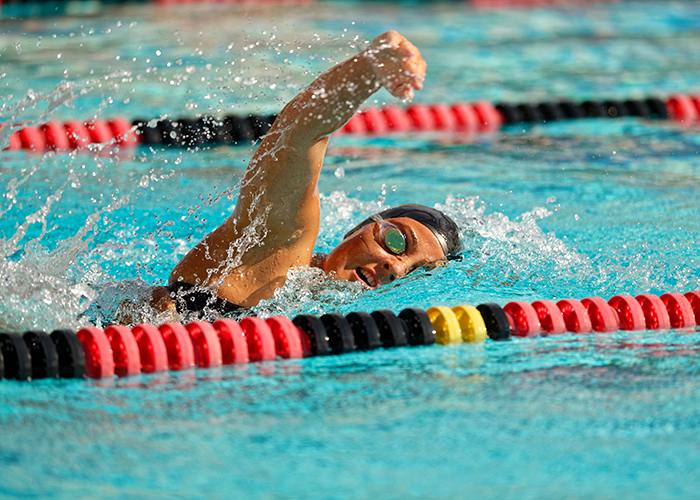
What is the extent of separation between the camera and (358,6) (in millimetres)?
9141

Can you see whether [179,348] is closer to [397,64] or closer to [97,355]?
[97,355]

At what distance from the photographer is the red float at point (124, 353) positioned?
2182 millimetres

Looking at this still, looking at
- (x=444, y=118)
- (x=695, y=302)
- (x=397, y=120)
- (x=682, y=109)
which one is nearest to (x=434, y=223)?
(x=695, y=302)

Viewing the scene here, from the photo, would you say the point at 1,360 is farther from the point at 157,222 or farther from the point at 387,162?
the point at 387,162

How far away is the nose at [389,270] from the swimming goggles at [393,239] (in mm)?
37

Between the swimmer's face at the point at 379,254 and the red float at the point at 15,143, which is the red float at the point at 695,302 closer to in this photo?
the swimmer's face at the point at 379,254

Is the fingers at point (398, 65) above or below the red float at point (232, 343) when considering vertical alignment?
above

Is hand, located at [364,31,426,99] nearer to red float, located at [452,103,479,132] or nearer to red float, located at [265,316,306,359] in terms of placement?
red float, located at [265,316,306,359]

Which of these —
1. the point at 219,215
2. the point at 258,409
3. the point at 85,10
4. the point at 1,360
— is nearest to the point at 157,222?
the point at 219,215

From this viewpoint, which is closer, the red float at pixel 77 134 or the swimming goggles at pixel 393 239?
the swimming goggles at pixel 393 239

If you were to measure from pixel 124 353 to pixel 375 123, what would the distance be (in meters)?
3.55

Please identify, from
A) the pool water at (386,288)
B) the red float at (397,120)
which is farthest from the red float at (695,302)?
the red float at (397,120)

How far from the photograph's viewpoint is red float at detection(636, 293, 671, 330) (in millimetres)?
2629

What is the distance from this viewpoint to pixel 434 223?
9.69 feet
